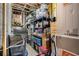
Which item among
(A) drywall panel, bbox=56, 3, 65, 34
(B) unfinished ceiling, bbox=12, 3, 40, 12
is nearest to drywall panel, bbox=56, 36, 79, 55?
(A) drywall panel, bbox=56, 3, 65, 34

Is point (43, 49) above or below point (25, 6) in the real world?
below

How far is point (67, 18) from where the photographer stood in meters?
1.10

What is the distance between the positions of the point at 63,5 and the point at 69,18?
10 cm

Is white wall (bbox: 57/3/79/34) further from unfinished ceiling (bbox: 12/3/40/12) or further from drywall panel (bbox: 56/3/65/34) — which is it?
unfinished ceiling (bbox: 12/3/40/12)

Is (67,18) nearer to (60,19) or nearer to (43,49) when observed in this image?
(60,19)

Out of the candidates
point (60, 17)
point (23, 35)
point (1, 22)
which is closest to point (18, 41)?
point (23, 35)

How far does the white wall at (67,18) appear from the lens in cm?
109

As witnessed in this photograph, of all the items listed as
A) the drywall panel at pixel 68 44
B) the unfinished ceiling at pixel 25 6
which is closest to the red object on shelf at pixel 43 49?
the drywall panel at pixel 68 44

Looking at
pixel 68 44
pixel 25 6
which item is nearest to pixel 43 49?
pixel 68 44

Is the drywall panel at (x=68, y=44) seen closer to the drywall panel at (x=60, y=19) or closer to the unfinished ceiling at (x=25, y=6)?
the drywall panel at (x=60, y=19)

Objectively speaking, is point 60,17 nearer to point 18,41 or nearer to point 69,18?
point 69,18

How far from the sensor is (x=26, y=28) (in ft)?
3.62

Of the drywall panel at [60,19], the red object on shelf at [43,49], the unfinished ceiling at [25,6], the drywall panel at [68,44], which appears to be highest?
the unfinished ceiling at [25,6]

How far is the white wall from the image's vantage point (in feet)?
3.59
